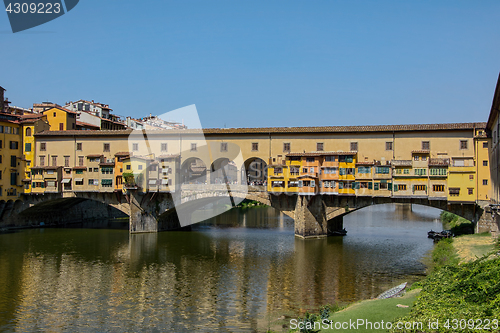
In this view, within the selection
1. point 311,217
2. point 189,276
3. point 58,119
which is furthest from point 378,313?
point 58,119

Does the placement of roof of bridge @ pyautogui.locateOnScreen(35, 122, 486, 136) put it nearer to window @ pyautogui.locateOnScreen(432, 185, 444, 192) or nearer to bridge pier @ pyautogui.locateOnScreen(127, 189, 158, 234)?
window @ pyautogui.locateOnScreen(432, 185, 444, 192)

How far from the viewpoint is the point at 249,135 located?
48188 millimetres

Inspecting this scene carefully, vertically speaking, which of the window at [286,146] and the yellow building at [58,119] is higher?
the yellow building at [58,119]

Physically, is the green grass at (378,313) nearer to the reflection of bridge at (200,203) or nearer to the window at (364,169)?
the reflection of bridge at (200,203)

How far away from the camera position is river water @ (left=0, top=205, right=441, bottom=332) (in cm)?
2134

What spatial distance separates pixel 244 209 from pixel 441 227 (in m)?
35.3

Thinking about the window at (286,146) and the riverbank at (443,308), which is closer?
the riverbank at (443,308)

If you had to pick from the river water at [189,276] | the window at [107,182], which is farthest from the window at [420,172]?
the window at [107,182]

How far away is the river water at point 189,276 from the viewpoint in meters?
21.3

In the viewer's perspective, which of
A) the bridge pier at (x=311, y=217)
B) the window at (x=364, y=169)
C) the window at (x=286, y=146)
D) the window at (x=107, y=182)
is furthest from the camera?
the window at (x=107, y=182)

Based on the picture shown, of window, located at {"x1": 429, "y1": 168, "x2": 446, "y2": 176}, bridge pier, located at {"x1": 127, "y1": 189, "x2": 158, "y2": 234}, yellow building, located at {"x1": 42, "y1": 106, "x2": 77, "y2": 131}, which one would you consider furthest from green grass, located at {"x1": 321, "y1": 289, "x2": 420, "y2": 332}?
Answer: yellow building, located at {"x1": 42, "y1": 106, "x2": 77, "y2": 131}

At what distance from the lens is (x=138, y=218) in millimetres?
48688

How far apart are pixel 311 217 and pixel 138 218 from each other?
18839mm

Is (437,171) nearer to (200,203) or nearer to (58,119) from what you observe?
(200,203)
